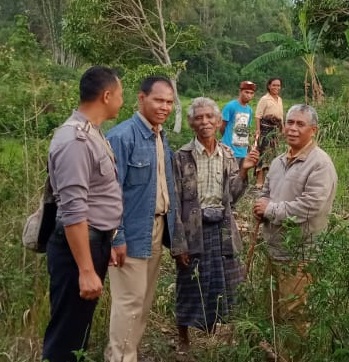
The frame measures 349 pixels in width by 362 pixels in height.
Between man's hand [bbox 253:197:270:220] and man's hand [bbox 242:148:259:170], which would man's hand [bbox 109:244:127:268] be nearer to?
man's hand [bbox 253:197:270:220]

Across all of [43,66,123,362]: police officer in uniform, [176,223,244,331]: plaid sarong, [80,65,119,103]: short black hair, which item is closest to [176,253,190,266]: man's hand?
[176,223,244,331]: plaid sarong

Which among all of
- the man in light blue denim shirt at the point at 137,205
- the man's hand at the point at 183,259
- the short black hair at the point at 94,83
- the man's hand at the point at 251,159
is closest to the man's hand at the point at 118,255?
the man in light blue denim shirt at the point at 137,205

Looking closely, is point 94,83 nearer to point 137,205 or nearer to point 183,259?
point 137,205

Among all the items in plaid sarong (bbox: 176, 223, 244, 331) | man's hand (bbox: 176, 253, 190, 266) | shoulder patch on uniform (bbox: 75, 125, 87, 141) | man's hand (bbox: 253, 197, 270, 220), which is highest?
shoulder patch on uniform (bbox: 75, 125, 87, 141)

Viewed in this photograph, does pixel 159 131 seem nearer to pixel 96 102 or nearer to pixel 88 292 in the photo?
pixel 96 102

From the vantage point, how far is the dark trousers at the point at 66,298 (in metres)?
2.83

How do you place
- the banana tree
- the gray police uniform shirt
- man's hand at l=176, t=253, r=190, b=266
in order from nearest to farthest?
the gray police uniform shirt → man's hand at l=176, t=253, r=190, b=266 → the banana tree

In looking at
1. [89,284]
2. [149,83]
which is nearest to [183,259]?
[149,83]

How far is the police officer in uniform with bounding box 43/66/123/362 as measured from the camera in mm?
2666

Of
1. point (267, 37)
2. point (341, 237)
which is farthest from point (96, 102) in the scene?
point (267, 37)

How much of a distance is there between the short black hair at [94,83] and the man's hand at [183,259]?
3.83ft

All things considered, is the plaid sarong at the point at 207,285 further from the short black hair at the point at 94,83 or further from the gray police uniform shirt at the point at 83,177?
the short black hair at the point at 94,83

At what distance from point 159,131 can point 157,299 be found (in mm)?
1264

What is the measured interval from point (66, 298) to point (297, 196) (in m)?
1.27
